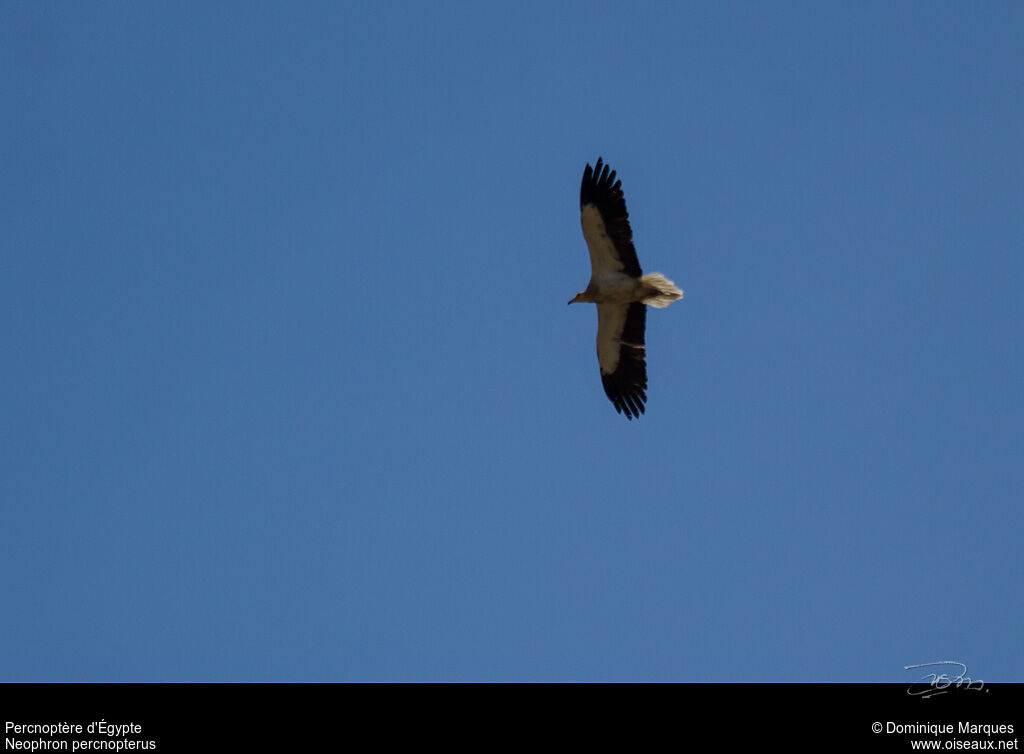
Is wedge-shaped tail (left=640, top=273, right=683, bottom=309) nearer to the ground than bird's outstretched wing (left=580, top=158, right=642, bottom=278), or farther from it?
nearer to the ground

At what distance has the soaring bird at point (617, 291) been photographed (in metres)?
16.5

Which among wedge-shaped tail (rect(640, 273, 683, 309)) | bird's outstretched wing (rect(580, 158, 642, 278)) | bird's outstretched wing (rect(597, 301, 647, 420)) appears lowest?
bird's outstretched wing (rect(597, 301, 647, 420))

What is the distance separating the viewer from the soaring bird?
16453 millimetres

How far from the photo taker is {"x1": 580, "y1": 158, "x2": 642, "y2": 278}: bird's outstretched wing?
645 inches

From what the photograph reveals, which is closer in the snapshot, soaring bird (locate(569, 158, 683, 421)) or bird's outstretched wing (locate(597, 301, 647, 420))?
soaring bird (locate(569, 158, 683, 421))

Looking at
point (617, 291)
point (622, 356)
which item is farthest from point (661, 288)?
point (622, 356)

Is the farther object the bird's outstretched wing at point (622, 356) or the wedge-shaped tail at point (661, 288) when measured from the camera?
the bird's outstretched wing at point (622, 356)

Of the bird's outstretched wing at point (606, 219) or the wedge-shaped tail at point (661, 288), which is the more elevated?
the bird's outstretched wing at point (606, 219)

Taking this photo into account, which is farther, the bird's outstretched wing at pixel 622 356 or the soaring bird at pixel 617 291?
the bird's outstretched wing at pixel 622 356

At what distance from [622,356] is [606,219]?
248 cm

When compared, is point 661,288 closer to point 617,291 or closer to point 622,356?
point 617,291

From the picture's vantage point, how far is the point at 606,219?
1647 centimetres

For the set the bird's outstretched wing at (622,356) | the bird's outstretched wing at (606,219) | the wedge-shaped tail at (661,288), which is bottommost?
the bird's outstretched wing at (622,356)
